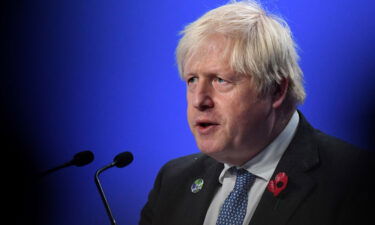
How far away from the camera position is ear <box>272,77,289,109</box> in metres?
2.09

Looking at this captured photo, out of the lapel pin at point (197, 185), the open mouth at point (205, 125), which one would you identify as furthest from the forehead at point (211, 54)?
the lapel pin at point (197, 185)

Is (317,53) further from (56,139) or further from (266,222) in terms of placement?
(56,139)

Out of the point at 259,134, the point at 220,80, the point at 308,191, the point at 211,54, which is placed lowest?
the point at 308,191

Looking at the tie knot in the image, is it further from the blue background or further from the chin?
the blue background

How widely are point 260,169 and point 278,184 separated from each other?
128 mm

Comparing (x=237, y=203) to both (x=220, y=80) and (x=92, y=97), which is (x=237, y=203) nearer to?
(x=220, y=80)

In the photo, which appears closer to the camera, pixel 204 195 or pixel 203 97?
pixel 203 97

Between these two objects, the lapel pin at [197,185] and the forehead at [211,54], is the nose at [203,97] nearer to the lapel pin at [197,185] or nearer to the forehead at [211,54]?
the forehead at [211,54]

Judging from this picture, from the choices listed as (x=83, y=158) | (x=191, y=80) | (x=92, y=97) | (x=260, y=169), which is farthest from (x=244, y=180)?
(x=92, y=97)

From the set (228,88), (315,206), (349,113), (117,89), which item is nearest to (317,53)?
(349,113)

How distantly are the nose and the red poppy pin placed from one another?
359 mm

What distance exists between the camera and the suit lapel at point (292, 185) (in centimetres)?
192

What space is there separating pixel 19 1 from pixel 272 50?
4.32ft

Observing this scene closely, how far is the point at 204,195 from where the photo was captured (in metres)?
2.20
